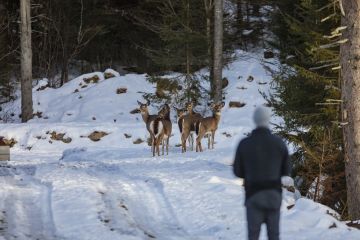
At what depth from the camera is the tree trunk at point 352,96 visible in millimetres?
10633

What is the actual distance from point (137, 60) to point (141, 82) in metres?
8.42

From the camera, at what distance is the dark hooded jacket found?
6418mm

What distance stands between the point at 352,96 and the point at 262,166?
4.97m

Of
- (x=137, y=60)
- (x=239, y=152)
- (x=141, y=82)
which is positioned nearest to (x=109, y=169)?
(x=239, y=152)

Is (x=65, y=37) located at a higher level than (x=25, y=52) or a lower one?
higher

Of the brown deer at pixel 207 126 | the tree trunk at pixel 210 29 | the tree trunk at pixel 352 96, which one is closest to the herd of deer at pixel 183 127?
Result: the brown deer at pixel 207 126

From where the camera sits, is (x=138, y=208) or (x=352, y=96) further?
(x=138, y=208)

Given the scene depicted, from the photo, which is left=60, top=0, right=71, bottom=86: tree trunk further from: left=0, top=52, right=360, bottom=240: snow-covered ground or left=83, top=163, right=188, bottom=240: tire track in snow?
left=83, top=163, right=188, bottom=240: tire track in snow

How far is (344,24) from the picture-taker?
1088 cm

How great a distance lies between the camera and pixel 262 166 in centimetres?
643

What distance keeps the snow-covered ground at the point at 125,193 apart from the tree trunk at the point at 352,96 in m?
0.98

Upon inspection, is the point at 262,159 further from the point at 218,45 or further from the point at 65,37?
the point at 65,37

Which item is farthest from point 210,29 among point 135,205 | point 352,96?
point 135,205

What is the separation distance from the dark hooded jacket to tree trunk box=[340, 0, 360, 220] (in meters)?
4.74
